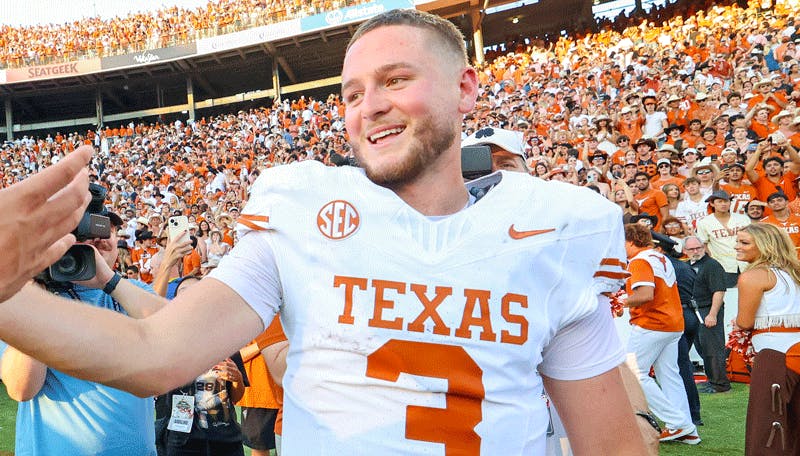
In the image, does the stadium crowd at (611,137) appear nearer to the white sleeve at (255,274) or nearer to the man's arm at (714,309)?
the white sleeve at (255,274)

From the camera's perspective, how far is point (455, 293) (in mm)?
1343

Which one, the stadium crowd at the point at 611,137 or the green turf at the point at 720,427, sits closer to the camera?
the green turf at the point at 720,427

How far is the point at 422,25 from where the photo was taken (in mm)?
1576

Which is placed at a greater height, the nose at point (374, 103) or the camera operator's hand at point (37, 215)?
the nose at point (374, 103)

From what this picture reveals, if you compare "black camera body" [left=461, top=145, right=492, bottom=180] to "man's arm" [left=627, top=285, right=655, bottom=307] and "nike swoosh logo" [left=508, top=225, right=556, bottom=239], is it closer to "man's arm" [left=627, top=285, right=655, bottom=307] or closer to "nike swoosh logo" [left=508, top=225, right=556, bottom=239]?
"nike swoosh logo" [left=508, top=225, right=556, bottom=239]

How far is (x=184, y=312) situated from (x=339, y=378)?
0.32 meters

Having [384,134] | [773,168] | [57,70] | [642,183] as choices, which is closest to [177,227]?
[384,134]

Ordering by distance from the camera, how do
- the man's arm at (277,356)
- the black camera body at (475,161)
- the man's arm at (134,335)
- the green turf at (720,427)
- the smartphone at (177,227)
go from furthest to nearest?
the green turf at (720,427), the smartphone at (177,227), the man's arm at (277,356), the black camera body at (475,161), the man's arm at (134,335)

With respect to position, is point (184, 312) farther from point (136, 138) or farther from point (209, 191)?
point (136, 138)

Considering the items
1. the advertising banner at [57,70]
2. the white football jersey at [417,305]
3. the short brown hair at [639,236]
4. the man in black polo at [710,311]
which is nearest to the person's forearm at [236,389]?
the white football jersey at [417,305]

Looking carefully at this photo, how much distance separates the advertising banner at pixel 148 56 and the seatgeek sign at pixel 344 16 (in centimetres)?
576

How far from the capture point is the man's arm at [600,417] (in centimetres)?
148

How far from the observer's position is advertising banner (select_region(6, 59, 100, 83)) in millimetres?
30562

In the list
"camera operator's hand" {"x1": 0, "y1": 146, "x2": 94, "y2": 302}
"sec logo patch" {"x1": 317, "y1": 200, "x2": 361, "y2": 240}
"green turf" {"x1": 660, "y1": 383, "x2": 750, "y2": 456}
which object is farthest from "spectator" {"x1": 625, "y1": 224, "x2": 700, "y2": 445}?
"camera operator's hand" {"x1": 0, "y1": 146, "x2": 94, "y2": 302}
